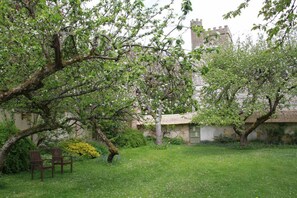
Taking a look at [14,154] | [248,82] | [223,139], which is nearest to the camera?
[14,154]

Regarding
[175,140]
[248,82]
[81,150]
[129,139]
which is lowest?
[175,140]

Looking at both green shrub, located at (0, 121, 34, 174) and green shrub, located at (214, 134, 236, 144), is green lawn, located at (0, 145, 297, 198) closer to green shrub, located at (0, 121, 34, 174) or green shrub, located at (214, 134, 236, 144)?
green shrub, located at (0, 121, 34, 174)

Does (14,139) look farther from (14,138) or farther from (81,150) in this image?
(81,150)

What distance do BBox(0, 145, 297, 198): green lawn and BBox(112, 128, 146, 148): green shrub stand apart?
656 centimetres

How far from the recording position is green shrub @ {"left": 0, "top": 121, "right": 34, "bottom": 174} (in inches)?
490

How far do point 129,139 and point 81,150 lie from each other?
6.27 metres

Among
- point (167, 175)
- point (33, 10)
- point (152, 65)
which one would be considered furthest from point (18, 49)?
point (167, 175)

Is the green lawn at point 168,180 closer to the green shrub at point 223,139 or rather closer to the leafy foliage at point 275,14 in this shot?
the leafy foliage at point 275,14

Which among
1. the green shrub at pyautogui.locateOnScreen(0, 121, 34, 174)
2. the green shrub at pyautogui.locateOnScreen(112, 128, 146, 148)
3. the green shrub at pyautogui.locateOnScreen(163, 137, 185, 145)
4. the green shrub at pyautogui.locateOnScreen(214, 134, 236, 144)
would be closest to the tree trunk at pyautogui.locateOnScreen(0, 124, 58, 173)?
the green shrub at pyautogui.locateOnScreen(0, 121, 34, 174)

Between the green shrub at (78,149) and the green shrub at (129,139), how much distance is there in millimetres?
4482

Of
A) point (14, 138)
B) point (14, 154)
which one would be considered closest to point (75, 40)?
point (14, 138)

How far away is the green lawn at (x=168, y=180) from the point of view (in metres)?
9.30

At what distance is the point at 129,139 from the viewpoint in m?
22.9

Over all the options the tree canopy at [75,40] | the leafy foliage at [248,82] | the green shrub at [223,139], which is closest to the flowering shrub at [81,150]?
the leafy foliage at [248,82]
